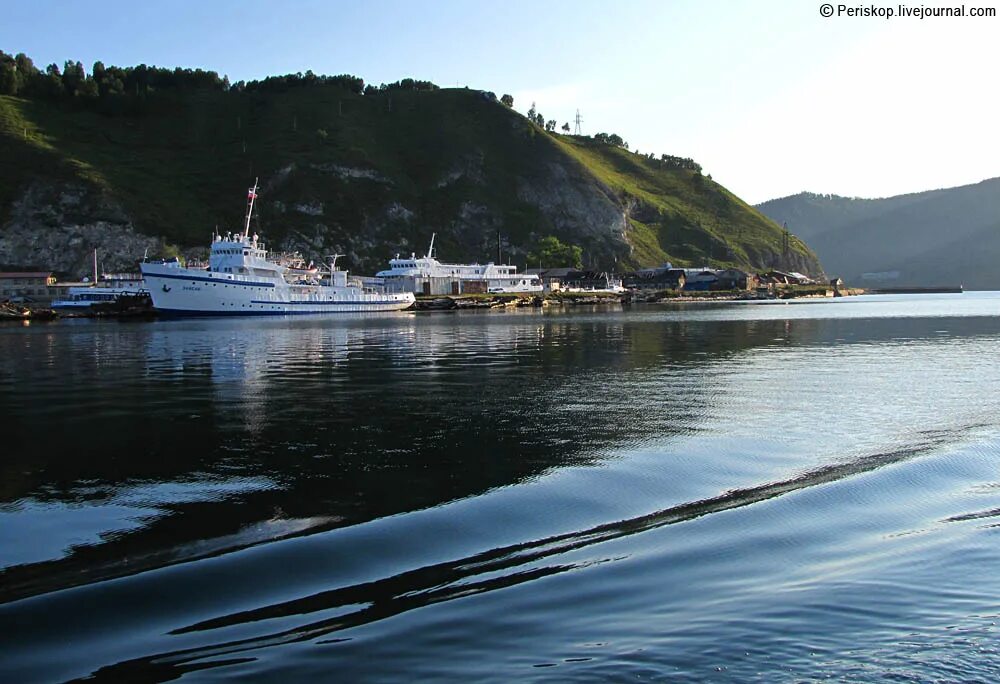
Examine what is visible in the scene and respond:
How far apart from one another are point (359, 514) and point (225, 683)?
18.9ft

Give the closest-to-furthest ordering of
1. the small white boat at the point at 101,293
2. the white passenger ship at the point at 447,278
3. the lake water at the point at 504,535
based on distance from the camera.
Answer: the lake water at the point at 504,535 < the small white boat at the point at 101,293 < the white passenger ship at the point at 447,278

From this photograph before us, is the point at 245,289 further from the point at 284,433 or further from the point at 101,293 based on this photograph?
the point at 284,433

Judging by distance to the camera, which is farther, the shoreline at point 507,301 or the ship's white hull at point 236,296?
the ship's white hull at point 236,296

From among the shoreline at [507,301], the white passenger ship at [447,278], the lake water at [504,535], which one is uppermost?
the white passenger ship at [447,278]

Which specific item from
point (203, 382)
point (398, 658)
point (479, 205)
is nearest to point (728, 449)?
point (398, 658)

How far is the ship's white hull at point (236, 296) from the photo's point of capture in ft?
350

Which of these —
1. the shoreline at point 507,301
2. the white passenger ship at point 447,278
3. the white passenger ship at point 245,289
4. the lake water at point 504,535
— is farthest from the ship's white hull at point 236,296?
the lake water at point 504,535

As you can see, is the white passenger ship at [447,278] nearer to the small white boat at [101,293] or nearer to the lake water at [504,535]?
the small white boat at [101,293]

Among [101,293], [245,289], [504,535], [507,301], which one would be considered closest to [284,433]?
[504,535]

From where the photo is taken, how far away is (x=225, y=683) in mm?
7508

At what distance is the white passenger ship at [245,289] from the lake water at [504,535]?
84395mm

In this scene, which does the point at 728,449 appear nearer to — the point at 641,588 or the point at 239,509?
the point at 641,588

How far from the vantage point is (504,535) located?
12.2 metres

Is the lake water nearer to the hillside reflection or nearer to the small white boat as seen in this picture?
the hillside reflection
